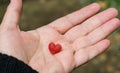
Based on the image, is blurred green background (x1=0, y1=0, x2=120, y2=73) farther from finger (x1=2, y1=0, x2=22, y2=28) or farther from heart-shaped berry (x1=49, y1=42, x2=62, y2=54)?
finger (x1=2, y1=0, x2=22, y2=28)

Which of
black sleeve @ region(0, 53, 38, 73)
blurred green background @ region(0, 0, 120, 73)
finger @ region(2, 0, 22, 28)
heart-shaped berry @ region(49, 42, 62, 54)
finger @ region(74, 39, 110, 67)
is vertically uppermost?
finger @ region(2, 0, 22, 28)

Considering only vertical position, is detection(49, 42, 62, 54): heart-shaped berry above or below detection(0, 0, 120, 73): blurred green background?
above

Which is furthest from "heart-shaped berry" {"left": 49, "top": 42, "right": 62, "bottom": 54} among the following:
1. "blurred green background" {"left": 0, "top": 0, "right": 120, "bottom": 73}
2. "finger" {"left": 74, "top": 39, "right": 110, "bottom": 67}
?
"blurred green background" {"left": 0, "top": 0, "right": 120, "bottom": 73}

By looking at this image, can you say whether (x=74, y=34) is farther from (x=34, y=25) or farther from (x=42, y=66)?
(x=34, y=25)

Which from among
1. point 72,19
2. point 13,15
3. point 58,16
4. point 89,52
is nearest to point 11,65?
point 13,15

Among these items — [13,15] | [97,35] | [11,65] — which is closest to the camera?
[11,65]

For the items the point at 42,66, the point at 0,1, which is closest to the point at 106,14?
the point at 42,66

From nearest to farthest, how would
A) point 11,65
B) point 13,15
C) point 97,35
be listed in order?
point 11,65, point 13,15, point 97,35

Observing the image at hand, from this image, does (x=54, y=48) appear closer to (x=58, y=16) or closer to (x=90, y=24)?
(x=90, y=24)

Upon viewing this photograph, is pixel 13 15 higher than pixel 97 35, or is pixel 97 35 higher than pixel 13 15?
pixel 13 15
